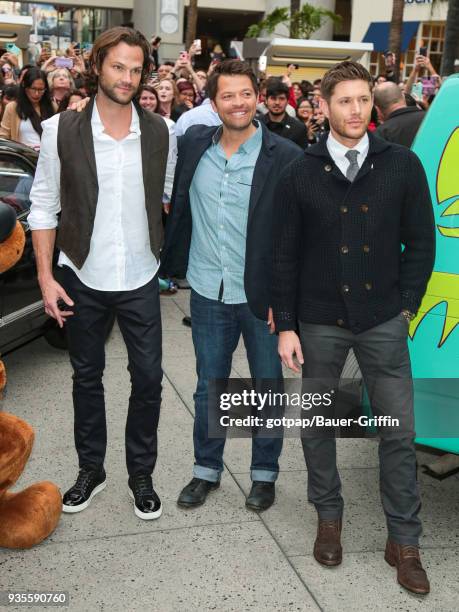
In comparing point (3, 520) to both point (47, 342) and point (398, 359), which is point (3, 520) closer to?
point (398, 359)

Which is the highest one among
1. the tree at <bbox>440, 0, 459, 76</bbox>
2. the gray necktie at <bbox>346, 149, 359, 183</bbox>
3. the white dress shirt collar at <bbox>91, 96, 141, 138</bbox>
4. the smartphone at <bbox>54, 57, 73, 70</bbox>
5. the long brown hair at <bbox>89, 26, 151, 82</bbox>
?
the tree at <bbox>440, 0, 459, 76</bbox>

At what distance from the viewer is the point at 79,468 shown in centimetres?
405

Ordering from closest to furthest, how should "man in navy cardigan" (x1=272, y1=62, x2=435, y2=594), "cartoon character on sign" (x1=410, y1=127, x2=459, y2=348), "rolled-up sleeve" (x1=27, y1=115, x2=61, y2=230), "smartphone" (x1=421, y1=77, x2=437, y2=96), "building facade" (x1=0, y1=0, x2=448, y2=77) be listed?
"man in navy cardigan" (x1=272, y1=62, x2=435, y2=594)
"cartoon character on sign" (x1=410, y1=127, x2=459, y2=348)
"rolled-up sleeve" (x1=27, y1=115, x2=61, y2=230)
"smartphone" (x1=421, y1=77, x2=437, y2=96)
"building facade" (x1=0, y1=0, x2=448, y2=77)

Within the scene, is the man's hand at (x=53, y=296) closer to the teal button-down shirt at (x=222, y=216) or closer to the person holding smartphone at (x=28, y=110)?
the teal button-down shirt at (x=222, y=216)

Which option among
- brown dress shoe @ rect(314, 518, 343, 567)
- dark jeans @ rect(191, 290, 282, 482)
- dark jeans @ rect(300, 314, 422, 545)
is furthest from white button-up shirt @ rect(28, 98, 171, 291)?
brown dress shoe @ rect(314, 518, 343, 567)

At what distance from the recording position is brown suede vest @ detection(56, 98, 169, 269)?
10.8 ft

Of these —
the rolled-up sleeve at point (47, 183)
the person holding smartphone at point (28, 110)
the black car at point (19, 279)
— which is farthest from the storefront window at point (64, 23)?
the rolled-up sleeve at point (47, 183)

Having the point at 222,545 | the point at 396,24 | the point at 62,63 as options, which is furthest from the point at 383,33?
the point at 222,545

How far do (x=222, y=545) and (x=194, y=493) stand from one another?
1.35 ft

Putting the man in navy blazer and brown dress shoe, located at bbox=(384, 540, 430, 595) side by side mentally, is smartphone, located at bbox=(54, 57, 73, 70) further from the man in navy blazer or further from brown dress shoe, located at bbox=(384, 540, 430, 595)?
brown dress shoe, located at bbox=(384, 540, 430, 595)

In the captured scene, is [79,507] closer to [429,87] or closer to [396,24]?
[429,87]

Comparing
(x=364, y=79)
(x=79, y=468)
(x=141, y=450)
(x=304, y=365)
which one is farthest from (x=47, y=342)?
(x=364, y=79)

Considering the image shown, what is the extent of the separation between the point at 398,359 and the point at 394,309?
0.20 meters

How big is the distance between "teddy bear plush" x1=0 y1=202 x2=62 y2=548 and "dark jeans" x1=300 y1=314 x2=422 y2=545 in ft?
3.93
